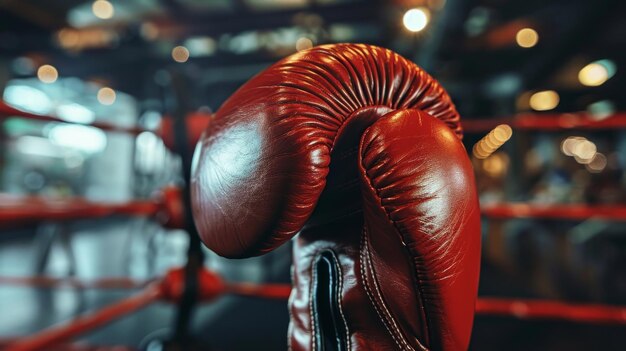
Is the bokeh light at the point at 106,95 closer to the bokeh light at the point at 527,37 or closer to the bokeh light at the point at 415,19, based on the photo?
the bokeh light at the point at 415,19

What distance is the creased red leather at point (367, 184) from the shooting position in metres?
0.34

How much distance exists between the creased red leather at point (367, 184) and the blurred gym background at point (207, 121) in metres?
0.66

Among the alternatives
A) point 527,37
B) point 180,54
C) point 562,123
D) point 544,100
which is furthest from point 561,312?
point 544,100

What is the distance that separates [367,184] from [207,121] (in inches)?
30.6

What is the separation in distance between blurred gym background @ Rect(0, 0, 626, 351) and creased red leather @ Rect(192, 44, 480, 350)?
0.66m

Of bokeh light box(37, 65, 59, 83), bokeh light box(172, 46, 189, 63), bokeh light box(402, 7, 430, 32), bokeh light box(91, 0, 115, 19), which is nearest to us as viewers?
bokeh light box(402, 7, 430, 32)

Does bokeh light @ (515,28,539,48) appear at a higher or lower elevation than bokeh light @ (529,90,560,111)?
higher

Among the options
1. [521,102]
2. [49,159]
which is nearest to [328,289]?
[521,102]

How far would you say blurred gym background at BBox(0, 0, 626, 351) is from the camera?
58.2 inches

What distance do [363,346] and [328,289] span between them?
7 cm

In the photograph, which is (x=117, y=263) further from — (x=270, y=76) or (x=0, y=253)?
(x=270, y=76)

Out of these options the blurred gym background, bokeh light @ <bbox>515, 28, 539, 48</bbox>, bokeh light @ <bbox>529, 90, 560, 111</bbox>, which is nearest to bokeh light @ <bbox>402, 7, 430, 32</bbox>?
the blurred gym background

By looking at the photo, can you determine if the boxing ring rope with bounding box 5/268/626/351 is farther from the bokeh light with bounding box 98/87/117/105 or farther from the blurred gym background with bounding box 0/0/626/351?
the bokeh light with bounding box 98/87/117/105

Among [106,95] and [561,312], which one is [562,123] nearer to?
[561,312]
